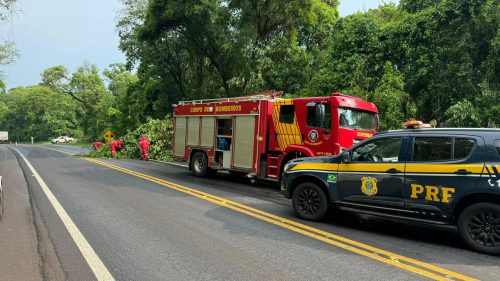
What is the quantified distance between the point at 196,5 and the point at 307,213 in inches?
686

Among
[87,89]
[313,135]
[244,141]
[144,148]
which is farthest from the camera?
[87,89]

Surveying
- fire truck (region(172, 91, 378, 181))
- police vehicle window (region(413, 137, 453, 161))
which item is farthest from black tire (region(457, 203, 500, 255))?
fire truck (region(172, 91, 378, 181))

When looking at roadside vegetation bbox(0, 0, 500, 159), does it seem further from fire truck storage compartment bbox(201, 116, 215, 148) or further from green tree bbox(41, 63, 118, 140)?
green tree bbox(41, 63, 118, 140)

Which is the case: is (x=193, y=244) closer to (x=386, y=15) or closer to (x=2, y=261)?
(x=2, y=261)

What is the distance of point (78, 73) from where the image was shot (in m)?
72.4

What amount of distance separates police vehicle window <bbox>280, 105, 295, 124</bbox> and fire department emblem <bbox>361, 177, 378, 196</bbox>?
4607mm

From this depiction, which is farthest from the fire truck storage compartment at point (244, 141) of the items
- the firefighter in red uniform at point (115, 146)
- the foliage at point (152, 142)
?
the firefighter in red uniform at point (115, 146)

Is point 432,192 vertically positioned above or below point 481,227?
above

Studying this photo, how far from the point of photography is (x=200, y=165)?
47.8 ft

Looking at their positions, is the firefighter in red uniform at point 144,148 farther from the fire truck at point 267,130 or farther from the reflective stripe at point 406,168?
the reflective stripe at point 406,168

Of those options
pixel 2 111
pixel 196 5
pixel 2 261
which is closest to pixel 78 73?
pixel 2 111

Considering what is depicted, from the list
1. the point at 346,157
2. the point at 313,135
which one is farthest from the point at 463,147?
the point at 313,135

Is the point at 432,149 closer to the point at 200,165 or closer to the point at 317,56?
the point at 200,165

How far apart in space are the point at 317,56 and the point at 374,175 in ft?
59.8
